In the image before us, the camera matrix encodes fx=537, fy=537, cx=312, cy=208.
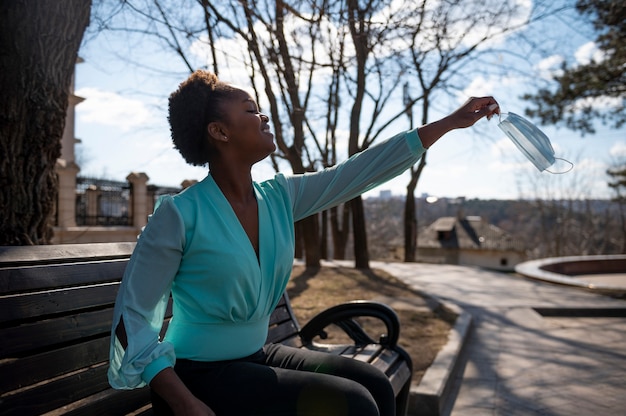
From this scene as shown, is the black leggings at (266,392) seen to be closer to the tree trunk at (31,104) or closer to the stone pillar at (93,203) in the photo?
the tree trunk at (31,104)

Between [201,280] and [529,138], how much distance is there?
1412 millimetres

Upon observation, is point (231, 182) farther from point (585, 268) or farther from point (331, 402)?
point (585, 268)

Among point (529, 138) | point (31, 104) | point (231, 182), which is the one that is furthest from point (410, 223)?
point (231, 182)

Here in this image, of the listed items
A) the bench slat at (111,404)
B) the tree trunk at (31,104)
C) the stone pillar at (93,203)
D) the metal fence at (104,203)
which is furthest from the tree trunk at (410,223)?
the bench slat at (111,404)

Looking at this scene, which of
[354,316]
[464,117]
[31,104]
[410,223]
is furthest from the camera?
[410,223]

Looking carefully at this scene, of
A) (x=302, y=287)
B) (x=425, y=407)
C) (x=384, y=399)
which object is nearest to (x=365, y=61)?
(x=302, y=287)

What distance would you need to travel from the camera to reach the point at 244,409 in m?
1.67

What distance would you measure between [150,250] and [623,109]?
12.8 meters

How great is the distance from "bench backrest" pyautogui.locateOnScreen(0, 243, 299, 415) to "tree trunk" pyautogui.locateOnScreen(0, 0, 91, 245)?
5.68 feet

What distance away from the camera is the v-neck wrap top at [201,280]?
157 centimetres

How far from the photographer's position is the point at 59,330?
6.11 feet

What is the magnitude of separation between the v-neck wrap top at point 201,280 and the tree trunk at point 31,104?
2.24 meters

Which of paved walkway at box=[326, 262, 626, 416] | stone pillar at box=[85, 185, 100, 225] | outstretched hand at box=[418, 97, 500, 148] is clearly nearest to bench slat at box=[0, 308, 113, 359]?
outstretched hand at box=[418, 97, 500, 148]

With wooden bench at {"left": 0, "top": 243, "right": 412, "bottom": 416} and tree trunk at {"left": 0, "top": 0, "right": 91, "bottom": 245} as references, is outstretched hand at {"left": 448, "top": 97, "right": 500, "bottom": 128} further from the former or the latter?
tree trunk at {"left": 0, "top": 0, "right": 91, "bottom": 245}
